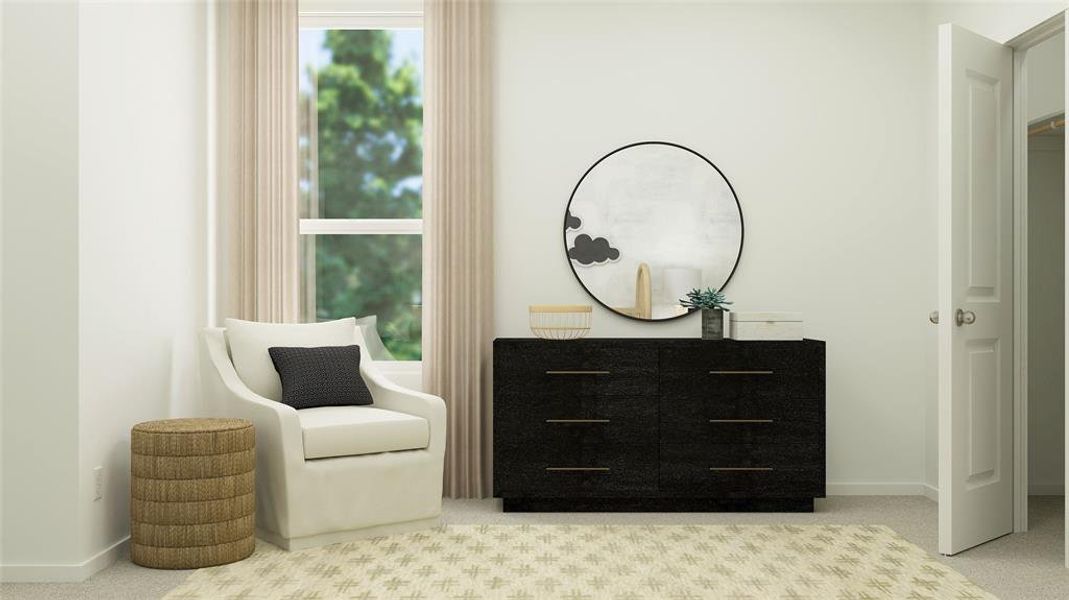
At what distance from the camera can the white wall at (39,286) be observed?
2.94 m

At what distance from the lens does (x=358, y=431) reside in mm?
3385

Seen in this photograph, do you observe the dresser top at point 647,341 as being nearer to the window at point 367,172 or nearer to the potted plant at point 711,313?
the potted plant at point 711,313

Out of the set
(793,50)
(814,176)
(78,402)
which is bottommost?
(78,402)

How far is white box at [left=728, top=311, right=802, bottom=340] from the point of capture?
4.00 m

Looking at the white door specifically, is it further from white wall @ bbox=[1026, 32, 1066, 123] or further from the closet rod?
white wall @ bbox=[1026, 32, 1066, 123]

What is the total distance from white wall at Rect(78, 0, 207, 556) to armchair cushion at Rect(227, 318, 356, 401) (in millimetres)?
304

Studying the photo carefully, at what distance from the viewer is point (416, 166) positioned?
4.52m

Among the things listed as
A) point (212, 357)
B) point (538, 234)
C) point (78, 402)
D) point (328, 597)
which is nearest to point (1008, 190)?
point (538, 234)

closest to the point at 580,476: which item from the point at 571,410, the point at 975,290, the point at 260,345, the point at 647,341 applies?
the point at 571,410

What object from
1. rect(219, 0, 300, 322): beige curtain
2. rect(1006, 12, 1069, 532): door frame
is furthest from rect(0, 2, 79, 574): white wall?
rect(1006, 12, 1069, 532): door frame

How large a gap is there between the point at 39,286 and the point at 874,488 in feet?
12.4

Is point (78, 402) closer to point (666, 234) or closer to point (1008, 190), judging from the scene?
point (666, 234)

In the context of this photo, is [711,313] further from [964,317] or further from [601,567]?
[601,567]

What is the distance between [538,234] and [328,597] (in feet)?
7.17
